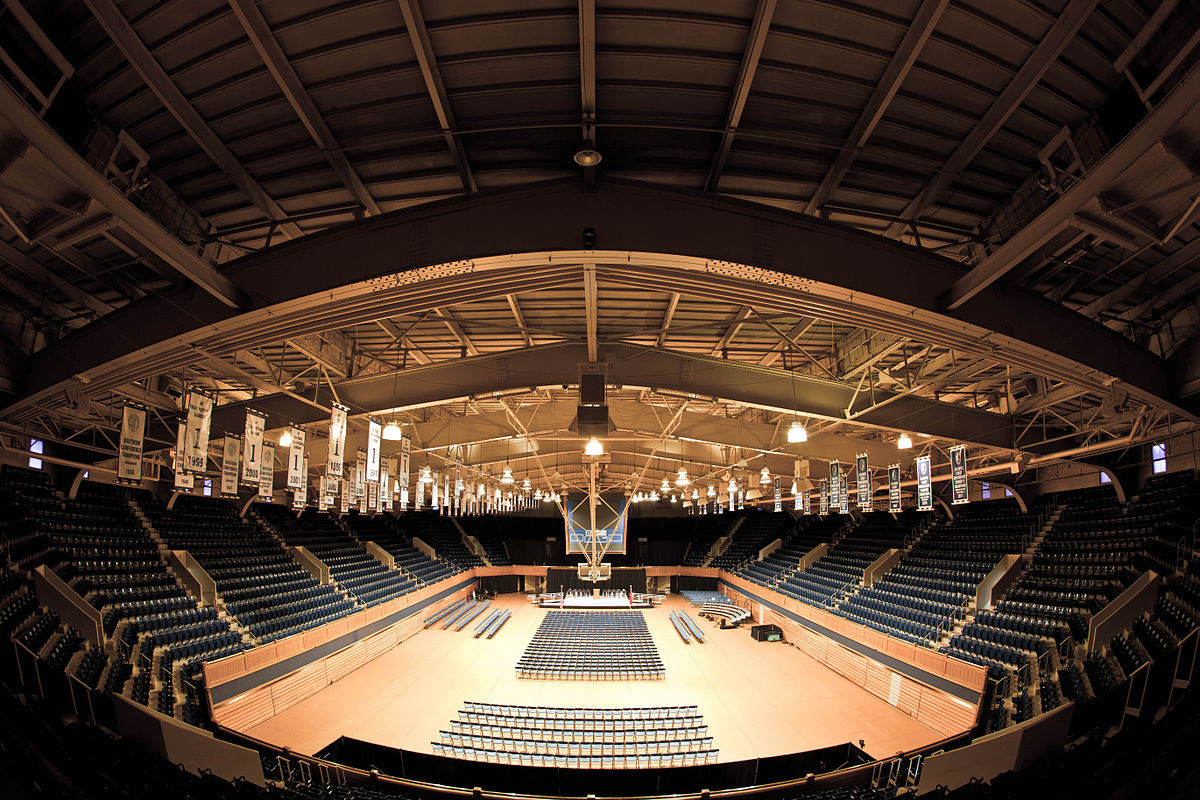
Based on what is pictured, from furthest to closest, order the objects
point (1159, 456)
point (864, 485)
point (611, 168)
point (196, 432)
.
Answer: point (1159, 456), point (864, 485), point (196, 432), point (611, 168)

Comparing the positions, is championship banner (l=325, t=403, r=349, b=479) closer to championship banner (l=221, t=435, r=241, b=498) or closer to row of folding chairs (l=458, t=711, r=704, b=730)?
championship banner (l=221, t=435, r=241, b=498)

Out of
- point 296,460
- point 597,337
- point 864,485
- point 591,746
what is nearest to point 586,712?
point 591,746

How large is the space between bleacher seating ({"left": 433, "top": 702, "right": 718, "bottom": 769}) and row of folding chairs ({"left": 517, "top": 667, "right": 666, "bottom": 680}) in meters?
4.63

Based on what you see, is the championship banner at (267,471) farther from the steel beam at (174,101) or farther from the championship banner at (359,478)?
the steel beam at (174,101)

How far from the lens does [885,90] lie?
5.32m

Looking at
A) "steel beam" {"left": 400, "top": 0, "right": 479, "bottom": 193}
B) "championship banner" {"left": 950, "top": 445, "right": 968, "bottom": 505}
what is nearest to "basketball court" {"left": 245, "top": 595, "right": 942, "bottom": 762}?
"championship banner" {"left": 950, "top": 445, "right": 968, "bottom": 505}

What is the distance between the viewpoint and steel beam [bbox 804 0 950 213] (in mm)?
4629

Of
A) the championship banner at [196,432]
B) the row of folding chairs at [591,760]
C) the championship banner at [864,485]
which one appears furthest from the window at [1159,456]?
the championship banner at [196,432]

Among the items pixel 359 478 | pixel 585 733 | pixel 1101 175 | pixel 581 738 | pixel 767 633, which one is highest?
pixel 1101 175

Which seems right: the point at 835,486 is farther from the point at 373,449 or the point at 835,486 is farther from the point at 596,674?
the point at 373,449

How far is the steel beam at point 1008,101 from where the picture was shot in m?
4.56

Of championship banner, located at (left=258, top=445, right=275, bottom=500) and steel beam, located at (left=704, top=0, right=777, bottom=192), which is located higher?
steel beam, located at (left=704, top=0, right=777, bottom=192)

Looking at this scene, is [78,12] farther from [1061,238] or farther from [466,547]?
[466,547]

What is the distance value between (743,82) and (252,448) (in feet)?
34.6
